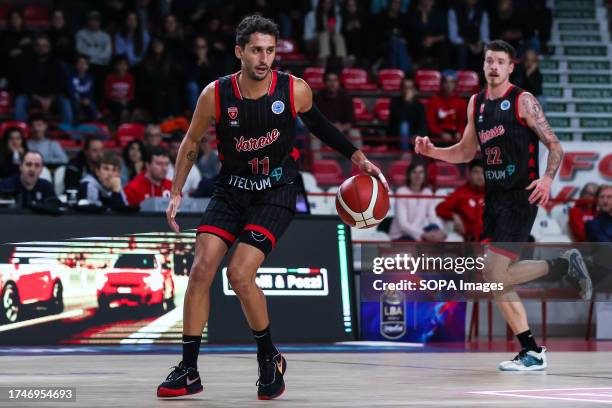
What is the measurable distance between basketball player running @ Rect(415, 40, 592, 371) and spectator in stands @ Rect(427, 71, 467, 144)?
30.7 ft

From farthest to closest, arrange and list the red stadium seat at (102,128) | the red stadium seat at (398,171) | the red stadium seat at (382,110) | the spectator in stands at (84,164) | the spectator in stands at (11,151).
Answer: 1. the red stadium seat at (382,110)
2. the red stadium seat at (102,128)
3. the red stadium seat at (398,171)
4. the spectator in stands at (11,151)
5. the spectator in stands at (84,164)

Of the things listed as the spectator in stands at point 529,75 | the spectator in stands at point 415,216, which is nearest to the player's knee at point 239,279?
the spectator in stands at point 415,216

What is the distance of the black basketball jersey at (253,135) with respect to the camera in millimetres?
6797

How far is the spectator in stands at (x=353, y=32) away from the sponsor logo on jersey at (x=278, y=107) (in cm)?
1428

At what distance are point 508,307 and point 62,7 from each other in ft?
45.9

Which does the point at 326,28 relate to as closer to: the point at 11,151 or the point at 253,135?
the point at 11,151

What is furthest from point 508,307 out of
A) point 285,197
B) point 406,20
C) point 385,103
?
point 406,20

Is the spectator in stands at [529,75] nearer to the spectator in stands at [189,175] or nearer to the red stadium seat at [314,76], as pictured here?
the red stadium seat at [314,76]

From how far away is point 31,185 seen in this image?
12.4 metres

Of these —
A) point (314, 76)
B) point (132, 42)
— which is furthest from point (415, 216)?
point (132, 42)

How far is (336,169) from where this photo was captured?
17.4 meters

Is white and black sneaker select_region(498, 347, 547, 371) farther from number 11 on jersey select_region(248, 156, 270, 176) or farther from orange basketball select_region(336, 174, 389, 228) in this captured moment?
number 11 on jersey select_region(248, 156, 270, 176)

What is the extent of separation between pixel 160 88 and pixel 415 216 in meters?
5.33

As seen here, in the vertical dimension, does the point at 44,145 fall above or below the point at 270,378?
above
